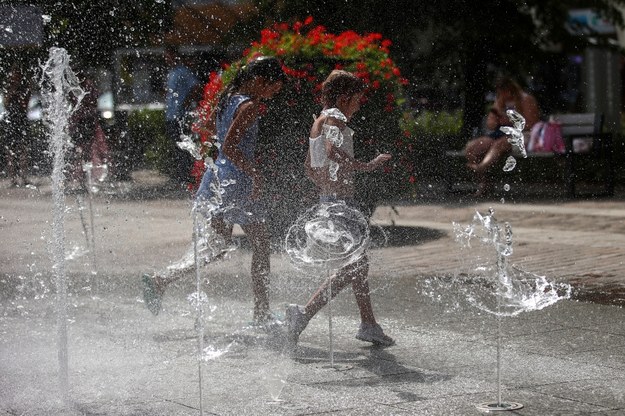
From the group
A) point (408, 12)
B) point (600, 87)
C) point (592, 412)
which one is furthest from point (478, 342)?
point (600, 87)

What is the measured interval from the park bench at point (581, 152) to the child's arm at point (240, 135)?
8.79 meters

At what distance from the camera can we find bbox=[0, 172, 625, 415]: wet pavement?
18.2 ft

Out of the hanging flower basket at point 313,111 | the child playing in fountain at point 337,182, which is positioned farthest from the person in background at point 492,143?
the child playing in fountain at point 337,182

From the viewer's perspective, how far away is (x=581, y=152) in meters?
15.9

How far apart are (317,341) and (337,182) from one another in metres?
0.93

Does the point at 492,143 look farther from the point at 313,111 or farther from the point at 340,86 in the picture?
the point at 340,86

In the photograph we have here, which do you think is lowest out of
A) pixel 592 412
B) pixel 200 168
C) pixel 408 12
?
pixel 592 412

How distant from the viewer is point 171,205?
15.4m

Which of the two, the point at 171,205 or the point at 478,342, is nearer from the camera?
the point at 478,342

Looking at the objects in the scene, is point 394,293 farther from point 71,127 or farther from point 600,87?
point 600,87

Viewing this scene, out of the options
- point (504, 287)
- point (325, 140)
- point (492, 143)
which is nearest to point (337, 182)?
point (325, 140)

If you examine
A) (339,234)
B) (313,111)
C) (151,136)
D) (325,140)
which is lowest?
(339,234)

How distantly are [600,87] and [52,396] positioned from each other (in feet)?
75.3

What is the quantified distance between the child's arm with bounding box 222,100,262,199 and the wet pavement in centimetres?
96
